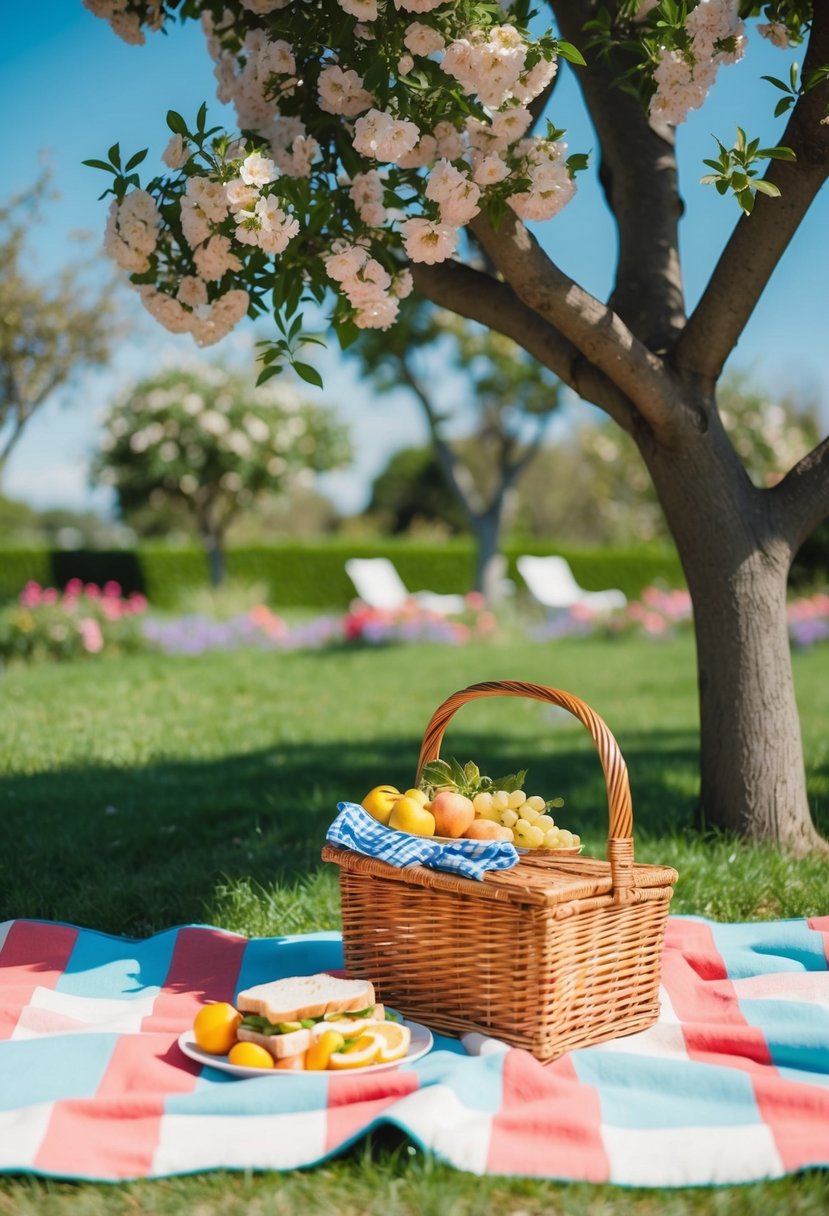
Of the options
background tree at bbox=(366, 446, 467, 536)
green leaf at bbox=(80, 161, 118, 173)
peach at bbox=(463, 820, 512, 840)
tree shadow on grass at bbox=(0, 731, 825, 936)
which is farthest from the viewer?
background tree at bbox=(366, 446, 467, 536)

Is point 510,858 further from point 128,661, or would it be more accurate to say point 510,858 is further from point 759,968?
point 128,661

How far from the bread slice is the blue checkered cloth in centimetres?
28

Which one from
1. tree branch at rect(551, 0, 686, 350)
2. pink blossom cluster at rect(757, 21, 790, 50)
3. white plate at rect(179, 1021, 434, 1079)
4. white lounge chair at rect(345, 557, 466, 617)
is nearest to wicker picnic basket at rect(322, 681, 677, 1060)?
white plate at rect(179, 1021, 434, 1079)

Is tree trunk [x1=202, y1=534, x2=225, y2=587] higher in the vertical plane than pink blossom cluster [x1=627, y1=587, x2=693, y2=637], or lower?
higher

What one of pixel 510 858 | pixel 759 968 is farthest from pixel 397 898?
pixel 759 968

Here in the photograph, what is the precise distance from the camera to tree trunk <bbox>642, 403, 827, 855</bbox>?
3932 millimetres

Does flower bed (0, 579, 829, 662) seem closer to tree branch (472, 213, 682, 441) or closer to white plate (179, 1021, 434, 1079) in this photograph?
tree branch (472, 213, 682, 441)

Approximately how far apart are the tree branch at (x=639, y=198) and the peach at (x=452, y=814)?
83.1 inches

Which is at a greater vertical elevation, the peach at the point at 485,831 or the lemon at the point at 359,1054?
the peach at the point at 485,831

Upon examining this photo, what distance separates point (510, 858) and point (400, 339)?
10.1 m

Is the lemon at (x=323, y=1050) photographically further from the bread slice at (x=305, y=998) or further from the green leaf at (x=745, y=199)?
the green leaf at (x=745, y=199)

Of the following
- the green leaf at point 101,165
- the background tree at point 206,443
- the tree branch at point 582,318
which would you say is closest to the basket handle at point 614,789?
the tree branch at point 582,318

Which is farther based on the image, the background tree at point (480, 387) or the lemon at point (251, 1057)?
the background tree at point (480, 387)

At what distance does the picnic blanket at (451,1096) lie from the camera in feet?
6.64
